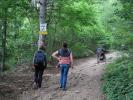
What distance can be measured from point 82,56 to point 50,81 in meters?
18.4

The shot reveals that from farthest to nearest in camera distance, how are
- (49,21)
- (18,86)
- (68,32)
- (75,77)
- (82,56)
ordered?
(82,56) < (68,32) < (49,21) < (75,77) < (18,86)

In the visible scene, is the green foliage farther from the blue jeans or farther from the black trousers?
the black trousers

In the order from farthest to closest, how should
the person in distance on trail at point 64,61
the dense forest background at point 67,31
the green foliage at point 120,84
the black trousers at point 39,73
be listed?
1. the black trousers at point 39,73
2. the person in distance on trail at point 64,61
3. the dense forest background at point 67,31
4. the green foliage at point 120,84

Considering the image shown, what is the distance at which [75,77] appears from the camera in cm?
1666

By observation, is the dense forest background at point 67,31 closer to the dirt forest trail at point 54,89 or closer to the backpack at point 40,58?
the dirt forest trail at point 54,89

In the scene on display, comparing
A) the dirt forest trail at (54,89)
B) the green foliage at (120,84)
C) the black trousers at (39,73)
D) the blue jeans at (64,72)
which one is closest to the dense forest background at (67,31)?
the green foliage at (120,84)

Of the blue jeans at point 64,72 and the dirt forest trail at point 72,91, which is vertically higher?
the blue jeans at point 64,72

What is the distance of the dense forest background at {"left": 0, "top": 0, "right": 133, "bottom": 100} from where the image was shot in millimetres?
12587

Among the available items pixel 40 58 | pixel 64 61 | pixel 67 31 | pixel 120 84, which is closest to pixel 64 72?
pixel 64 61

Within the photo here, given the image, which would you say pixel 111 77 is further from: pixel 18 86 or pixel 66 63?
pixel 18 86

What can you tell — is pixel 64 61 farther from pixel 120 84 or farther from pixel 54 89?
pixel 120 84

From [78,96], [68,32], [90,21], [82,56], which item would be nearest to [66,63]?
[78,96]

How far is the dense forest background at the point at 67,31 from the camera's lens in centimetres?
1259

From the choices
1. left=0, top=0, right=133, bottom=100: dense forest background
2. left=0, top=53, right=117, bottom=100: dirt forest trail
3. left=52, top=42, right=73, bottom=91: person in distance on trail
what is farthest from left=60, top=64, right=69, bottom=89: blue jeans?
left=0, top=0, right=133, bottom=100: dense forest background
